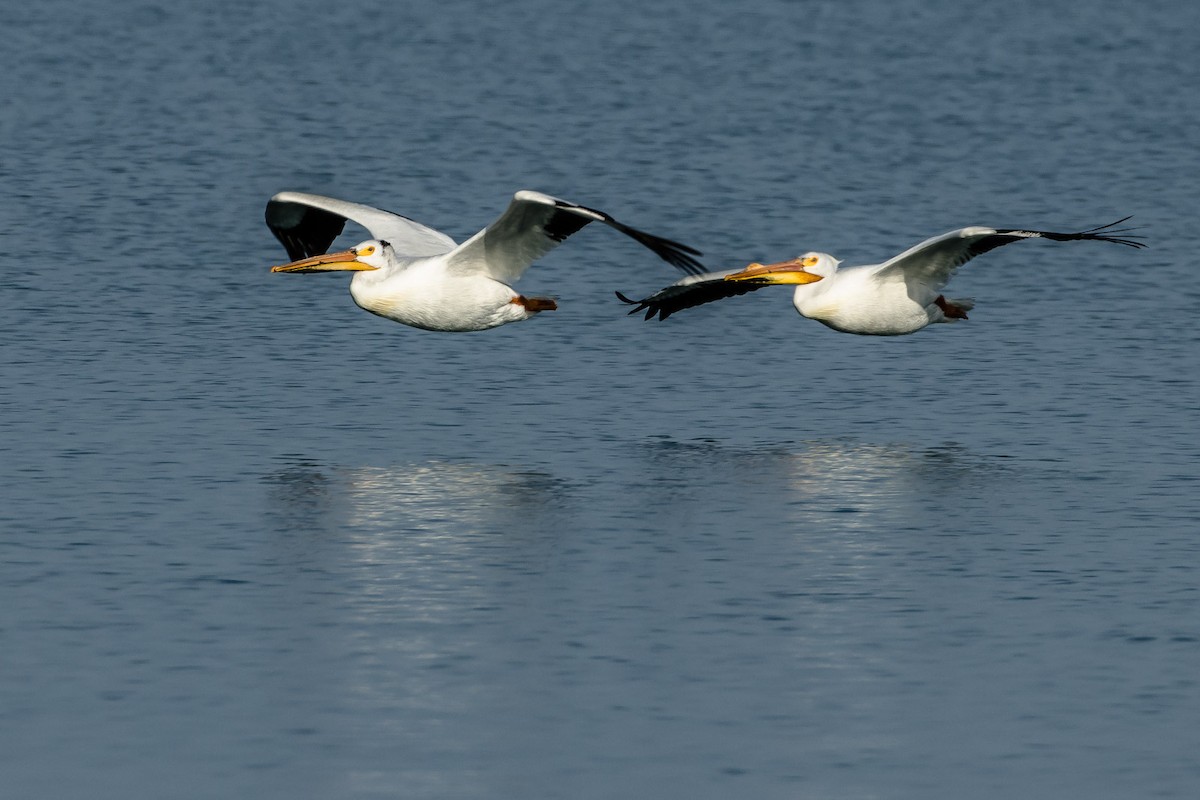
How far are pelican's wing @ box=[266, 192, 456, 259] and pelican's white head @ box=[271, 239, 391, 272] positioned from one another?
612mm

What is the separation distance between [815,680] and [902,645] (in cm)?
76

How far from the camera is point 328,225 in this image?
785 inches

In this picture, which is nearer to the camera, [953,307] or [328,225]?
[953,307]

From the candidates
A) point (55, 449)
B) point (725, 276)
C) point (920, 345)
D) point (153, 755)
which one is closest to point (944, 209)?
point (920, 345)

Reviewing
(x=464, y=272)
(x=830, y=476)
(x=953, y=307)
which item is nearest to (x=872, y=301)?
(x=953, y=307)

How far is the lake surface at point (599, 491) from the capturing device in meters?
10.8

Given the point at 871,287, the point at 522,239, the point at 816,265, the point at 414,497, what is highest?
the point at 522,239

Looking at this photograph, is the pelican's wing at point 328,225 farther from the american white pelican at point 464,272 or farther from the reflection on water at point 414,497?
the reflection on water at point 414,497

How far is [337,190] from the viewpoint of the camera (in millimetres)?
28953

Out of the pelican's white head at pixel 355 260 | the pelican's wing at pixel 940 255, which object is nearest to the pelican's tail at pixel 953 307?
the pelican's wing at pixel 940 255

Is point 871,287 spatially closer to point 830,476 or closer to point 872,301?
point 872,301

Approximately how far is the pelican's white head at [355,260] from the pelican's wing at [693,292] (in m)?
1.74

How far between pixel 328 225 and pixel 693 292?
10.6 ft

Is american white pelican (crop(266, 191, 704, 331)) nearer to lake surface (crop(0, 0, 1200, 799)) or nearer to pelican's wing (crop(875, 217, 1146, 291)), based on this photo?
lake surface (crop(0, 0, 1200, 799))
